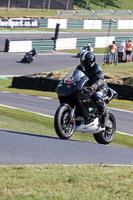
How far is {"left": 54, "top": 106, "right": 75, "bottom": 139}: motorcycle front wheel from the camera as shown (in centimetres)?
859

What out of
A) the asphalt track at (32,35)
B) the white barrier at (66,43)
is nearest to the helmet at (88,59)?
the asphalt track at (32,35)

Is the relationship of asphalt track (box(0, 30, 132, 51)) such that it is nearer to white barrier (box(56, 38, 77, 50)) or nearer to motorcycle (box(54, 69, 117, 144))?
white barrier (box(56, 38, 77, 50))

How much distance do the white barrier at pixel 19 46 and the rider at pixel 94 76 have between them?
28.2m

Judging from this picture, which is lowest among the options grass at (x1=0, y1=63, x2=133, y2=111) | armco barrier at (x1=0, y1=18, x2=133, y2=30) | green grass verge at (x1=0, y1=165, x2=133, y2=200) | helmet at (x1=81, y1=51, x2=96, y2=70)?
grass at (x1=0, y1=63, x2=133, y2=111)

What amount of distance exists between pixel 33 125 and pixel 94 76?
3.72 metres

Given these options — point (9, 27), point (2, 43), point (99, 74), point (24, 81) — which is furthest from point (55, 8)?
point (99, 74)

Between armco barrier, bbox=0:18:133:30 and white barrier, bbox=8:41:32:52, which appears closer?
white barrier, bbox=8:41:32:52

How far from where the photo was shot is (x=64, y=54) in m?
38.8

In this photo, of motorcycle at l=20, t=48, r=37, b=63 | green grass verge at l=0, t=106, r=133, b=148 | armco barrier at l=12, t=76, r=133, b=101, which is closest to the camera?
green grass verge at l=0, t=106, r=133, b=148

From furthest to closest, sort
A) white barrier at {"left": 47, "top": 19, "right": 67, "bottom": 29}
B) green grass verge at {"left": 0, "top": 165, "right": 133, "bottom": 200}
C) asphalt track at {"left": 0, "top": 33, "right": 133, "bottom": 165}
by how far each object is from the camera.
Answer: white barrier at {"left": 47, "top": 19, "right": 67, "bottom": 29}
asphalt track at {"left": 0, "top": 33, "right": 133, "bottom": 165}
green grass verge at {"left": 0, "top": 165, "right": 133, "bottom": 200}

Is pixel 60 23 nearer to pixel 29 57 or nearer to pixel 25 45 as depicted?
pixel 25 45

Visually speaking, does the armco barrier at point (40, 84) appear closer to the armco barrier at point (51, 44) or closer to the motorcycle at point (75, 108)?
the motorcycle at point (75, 108)

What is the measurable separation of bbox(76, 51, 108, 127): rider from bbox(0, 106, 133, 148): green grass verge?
244 cm

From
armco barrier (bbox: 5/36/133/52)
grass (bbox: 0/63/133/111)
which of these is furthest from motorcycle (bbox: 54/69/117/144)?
armco barrier (bbox: 5/36/133/52)
